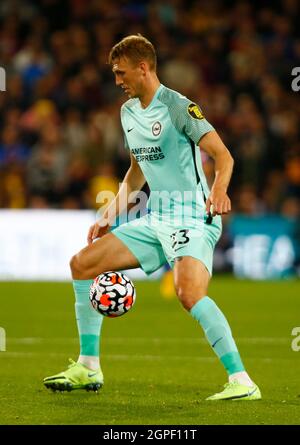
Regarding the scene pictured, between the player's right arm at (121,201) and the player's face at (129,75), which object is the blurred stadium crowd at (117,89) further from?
the player's face at (129,75)

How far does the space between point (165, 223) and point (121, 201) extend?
0.53m

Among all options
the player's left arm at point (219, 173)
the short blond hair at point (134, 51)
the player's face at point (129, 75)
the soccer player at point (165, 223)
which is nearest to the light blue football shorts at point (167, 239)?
the soccer player at point (165, 223)

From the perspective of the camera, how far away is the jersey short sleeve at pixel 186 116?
652 centimetres

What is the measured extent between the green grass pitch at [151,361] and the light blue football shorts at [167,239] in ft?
2.82

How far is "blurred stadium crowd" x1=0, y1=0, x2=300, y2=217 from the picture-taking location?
17.1 meters

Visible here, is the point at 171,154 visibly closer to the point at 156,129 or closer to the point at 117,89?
the point at 156,129

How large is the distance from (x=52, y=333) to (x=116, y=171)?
23.4 ft

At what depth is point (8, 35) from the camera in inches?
763

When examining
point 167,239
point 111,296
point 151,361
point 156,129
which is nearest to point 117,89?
point 151,361

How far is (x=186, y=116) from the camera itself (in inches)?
260

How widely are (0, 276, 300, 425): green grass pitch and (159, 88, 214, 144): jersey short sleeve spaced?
1.63m

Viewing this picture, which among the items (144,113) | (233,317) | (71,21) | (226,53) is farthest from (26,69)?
(144,113)

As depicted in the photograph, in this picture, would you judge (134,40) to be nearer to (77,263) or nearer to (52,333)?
(77,263)

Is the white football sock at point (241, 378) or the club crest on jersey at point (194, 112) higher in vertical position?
the club crest on jersey at point (194, 112)
